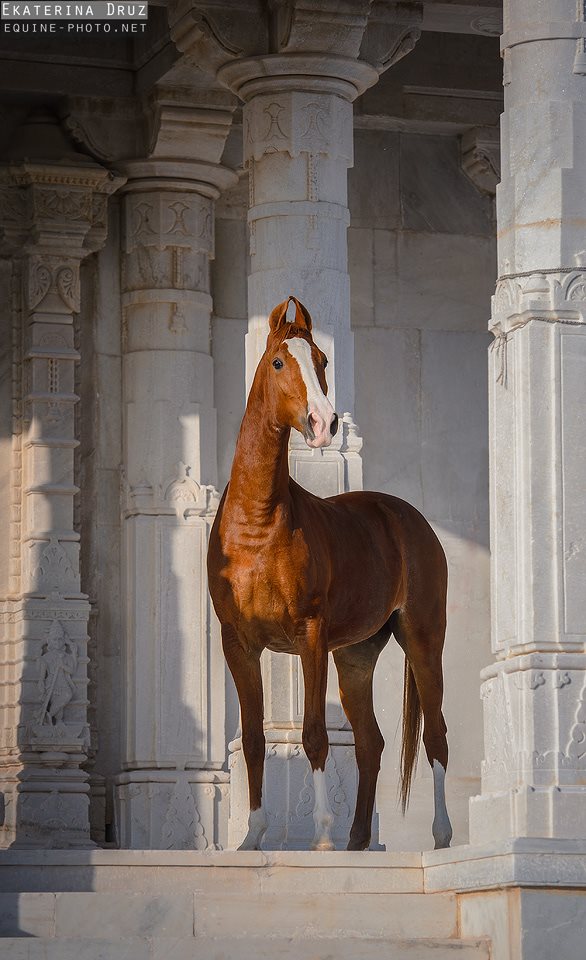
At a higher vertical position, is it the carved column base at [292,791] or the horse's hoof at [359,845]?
the carved column base at [292,791]

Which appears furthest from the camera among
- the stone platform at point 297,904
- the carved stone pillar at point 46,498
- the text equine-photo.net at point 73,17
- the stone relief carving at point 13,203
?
the stone relief carving at point 13,203

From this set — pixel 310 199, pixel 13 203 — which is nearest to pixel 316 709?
pixel 310 199

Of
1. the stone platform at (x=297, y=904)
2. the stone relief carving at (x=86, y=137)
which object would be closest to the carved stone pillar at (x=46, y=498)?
the stone relief carving at (x=86, y=137)

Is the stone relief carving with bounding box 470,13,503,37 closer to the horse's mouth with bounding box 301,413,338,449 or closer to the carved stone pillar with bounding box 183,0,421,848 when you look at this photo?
the carved stone pillar with bounding box 183,0,421,848

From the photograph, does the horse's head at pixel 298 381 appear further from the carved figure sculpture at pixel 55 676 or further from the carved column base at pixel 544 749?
the carved figure sculpture at pixel 55 676

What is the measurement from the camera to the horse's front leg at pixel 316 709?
38.3 ft

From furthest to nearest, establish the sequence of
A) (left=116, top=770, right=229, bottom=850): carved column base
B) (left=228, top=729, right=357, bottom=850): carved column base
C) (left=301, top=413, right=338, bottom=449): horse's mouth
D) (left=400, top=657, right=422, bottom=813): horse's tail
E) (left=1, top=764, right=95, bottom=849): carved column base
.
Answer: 1. (left=116, top=770, right=229, bottom=850): carved column base
2. (left=1, top=764, right=95, bottom=849): carved column base
3. (left=228, top=729, right=357, bottom=850): carved column base
4. (left=400, top=657, right=422, bottom=813): horse's tail
5. (left=301, top=413, right=338, bottom=449): horse's mouth

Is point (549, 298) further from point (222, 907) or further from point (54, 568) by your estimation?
point (54, 568)

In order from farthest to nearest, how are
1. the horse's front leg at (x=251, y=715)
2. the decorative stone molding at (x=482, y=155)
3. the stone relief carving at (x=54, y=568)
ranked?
the decorative stone molding at (x=482, y=155)
the stone relief carving at (x=54, y=568)
the horse's front leg at (x=251, y=715)

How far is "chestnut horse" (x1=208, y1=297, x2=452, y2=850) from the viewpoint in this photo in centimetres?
1148

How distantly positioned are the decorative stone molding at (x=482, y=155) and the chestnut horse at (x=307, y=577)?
264 inches

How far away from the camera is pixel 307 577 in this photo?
38.3 feet

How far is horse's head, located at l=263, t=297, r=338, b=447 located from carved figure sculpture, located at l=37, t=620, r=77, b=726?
19.8ft

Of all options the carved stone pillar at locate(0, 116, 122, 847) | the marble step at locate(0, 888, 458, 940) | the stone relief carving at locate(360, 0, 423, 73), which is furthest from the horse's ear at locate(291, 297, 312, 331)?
the carved stone pillar at locate(0, 116, 122, 847)
